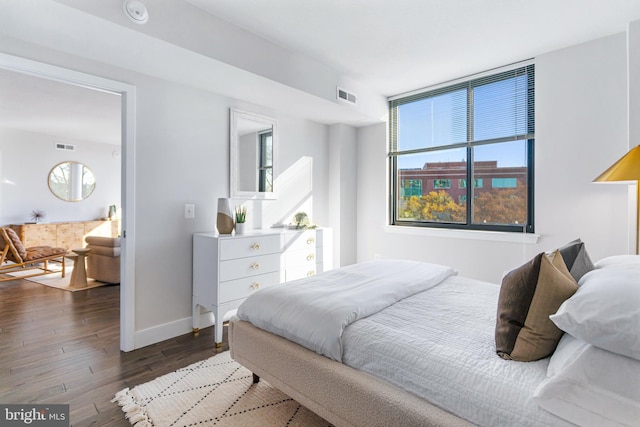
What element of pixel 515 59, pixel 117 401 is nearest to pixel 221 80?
pixel 117 401

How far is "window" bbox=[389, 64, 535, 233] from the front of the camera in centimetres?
324

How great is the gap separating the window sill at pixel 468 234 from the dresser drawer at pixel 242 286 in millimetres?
1746

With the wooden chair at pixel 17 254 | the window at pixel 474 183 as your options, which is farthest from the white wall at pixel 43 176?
the window at pixel 474 183

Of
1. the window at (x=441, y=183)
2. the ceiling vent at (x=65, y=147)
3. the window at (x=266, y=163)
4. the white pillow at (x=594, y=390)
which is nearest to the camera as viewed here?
the white pillow at (x=594, y=390)

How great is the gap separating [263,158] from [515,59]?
2687 millimetres

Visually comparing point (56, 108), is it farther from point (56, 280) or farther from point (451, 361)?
point (451, 361)

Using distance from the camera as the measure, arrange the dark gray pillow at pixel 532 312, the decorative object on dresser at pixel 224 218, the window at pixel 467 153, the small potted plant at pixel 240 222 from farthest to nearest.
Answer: the window at pixel 467 153
the small potted plant at pixel 240 222
the decorative object on dresser at pixel 224 218
the dark gray pillow at pixel 532 312

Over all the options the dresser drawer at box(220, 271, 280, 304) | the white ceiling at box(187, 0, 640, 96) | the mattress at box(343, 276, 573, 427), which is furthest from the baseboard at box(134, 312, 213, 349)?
the white ceiling at box(187, 0, 640, 96)

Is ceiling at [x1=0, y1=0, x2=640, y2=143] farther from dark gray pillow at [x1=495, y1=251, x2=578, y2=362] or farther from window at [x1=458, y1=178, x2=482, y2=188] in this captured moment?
dark gray pillow at [x1=495, y1=251, x2=578, y2=362]

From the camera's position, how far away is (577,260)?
5.19 ft

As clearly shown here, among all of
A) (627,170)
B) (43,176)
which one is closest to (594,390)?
(627,170)

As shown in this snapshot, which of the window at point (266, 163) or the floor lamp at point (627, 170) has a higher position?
the window at point (266, 163)

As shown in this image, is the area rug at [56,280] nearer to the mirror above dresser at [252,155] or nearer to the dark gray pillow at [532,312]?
the mirror above dresser at [252,155]

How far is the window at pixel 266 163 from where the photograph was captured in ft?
11.8
